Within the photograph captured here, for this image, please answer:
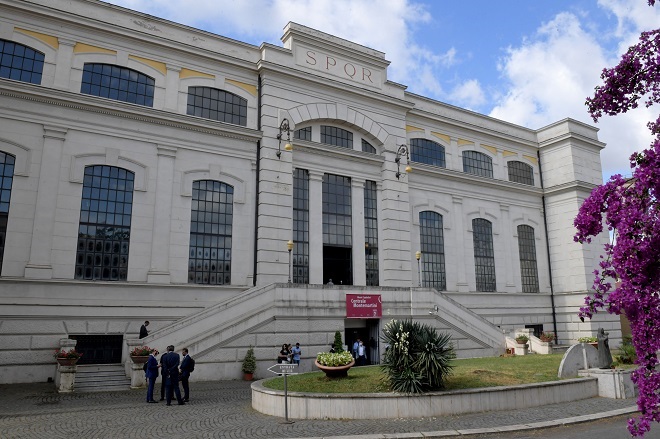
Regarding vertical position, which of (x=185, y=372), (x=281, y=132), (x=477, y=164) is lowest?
(x=185, y=372)

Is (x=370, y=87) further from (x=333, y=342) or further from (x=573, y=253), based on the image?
(x=573, y=253)

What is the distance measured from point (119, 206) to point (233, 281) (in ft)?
22.4

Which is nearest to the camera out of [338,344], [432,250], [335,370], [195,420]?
[195,420]

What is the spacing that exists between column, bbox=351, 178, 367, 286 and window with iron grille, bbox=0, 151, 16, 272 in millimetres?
17965

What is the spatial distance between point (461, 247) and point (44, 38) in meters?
28.2

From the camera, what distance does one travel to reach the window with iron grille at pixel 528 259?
126 feet

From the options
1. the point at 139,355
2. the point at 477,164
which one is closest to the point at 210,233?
the point at 139,355

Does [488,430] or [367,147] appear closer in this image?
[488,430]

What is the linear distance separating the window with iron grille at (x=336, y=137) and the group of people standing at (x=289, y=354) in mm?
13517

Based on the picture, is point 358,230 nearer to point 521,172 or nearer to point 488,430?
point 521,172

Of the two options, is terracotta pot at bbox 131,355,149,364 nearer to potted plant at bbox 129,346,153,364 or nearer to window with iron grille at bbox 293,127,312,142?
potted plant at bbox 129,346,153,364

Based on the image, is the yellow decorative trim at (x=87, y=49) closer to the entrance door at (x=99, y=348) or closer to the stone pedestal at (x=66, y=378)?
the entrance door at (x=99, y=348)

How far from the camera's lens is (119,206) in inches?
959

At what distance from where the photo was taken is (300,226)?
28953 mm
